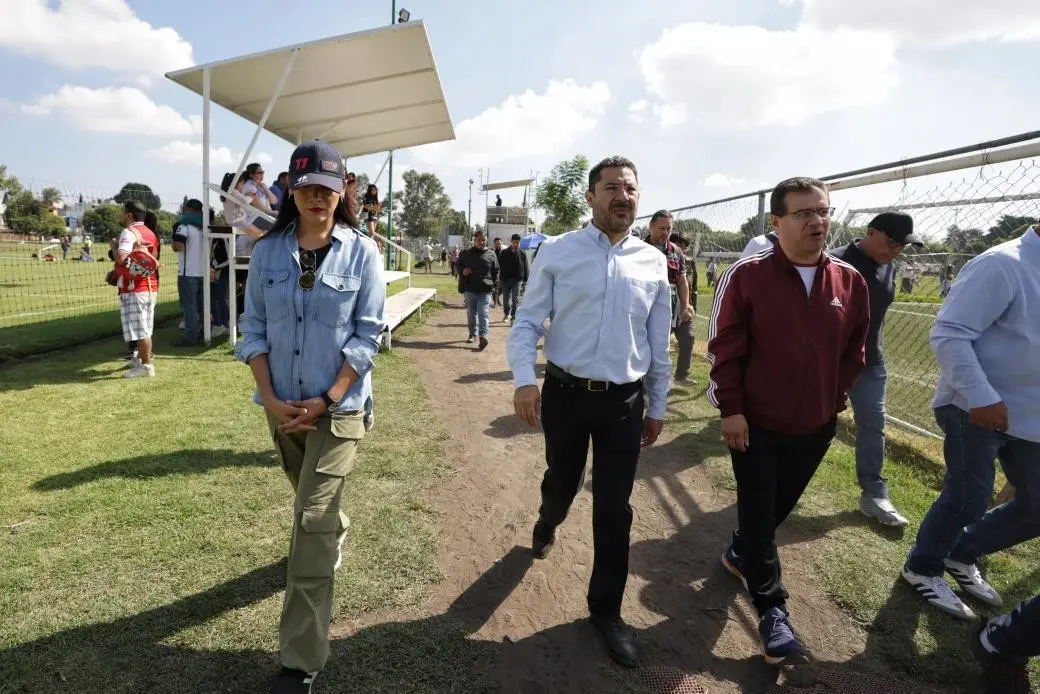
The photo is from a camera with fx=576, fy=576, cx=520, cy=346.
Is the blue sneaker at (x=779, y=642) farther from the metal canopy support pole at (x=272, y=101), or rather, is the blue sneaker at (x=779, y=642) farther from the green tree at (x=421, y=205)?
the green tree at (x=421, y=205)

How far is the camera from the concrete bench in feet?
29.2

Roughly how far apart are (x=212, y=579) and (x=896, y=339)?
12496mm

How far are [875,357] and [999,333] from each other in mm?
1259

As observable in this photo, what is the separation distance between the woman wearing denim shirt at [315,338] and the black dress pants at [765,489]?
179 cm

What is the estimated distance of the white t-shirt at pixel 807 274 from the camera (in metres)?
2.54

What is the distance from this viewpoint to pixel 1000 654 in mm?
2338

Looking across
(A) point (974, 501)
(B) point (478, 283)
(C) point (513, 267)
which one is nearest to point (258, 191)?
(B) point (478, 283)

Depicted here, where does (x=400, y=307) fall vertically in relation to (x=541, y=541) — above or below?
above

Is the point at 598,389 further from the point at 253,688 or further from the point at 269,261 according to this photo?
the point at 253,688

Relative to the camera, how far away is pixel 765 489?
264 cm

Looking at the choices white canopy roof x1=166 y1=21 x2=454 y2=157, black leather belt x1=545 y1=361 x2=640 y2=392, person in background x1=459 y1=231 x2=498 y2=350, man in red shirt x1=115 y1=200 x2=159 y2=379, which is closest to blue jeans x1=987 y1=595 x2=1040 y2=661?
black leather belt x1=545 y1=361 x2=640 y2=392

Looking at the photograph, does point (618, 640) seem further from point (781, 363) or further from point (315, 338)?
point (315, 338)

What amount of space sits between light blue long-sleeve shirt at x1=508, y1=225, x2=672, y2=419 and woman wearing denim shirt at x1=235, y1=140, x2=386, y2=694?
70 cm

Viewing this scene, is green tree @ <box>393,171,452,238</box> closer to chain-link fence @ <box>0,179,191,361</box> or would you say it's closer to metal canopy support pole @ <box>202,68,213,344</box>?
chain-link fence @ <box>0,179,191,361</box>
